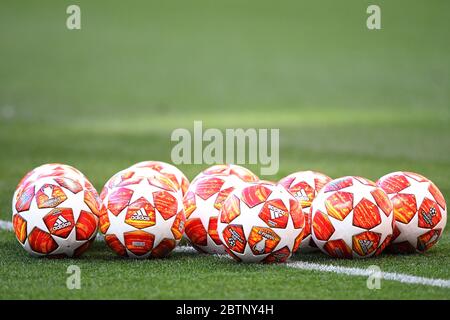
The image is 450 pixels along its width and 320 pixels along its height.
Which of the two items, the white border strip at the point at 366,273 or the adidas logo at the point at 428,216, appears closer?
the white border strip at the point at 366,273

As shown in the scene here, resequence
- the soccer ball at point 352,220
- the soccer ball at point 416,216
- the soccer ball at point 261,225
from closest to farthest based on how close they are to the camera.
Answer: the soccer ball at point 261,225 < the soccer ball at point 352,220 < the soccer ball at point 416,216

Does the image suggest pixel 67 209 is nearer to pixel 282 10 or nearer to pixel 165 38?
pixel 165 38

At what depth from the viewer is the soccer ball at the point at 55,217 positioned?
28.7 feet

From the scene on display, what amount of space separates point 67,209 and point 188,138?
41.9ft

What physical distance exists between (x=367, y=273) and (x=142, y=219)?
7.61 ft

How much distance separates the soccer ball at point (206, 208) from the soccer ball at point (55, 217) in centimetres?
103

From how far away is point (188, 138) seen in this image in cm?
2153

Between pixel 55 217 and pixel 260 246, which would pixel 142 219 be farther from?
pixel 260 246

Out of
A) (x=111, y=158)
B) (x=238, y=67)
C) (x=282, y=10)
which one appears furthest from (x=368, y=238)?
(x=282, y=10)
